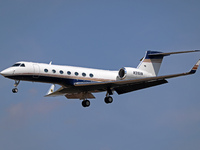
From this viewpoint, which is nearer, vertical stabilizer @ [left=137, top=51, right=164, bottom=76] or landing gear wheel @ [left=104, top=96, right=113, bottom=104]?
landing gear wheel @ [left=104, top=96, right=113, bottom=104]

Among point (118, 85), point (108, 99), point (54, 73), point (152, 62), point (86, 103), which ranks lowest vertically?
point (86, 103)

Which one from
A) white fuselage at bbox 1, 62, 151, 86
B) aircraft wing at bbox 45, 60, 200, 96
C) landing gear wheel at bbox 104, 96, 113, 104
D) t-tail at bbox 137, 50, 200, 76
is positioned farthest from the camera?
t-tail at bbox 137, 50, 200, 76

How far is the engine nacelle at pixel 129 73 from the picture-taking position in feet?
118

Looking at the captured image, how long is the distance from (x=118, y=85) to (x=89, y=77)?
7.91 feet

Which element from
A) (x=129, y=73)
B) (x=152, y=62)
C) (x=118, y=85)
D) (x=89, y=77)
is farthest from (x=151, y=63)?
(x=89, y=77)

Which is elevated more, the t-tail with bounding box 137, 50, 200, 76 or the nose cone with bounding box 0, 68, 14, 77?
the t-tail with bounding box 137, 50, 200, 76

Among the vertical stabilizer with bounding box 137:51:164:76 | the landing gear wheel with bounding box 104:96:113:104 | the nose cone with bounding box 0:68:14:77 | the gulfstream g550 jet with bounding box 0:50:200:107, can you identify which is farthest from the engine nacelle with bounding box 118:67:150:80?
the nose cone with bounding box 0:68:14:77

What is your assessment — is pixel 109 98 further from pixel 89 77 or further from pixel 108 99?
pixel 89 77

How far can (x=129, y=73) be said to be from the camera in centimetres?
3600

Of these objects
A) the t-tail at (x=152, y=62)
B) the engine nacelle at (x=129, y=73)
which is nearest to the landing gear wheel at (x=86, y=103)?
the engine nacelle at (x=129, y=73)

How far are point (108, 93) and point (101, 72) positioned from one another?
1.77 m

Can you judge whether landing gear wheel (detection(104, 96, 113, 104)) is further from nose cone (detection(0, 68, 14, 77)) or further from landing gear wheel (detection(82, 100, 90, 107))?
nose cone (detection(0, 68, 14, 77))

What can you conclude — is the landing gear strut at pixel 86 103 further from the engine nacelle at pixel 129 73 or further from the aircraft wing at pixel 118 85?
the engine nacelle at pixel 129 73

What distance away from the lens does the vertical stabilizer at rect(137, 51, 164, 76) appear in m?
37.9
